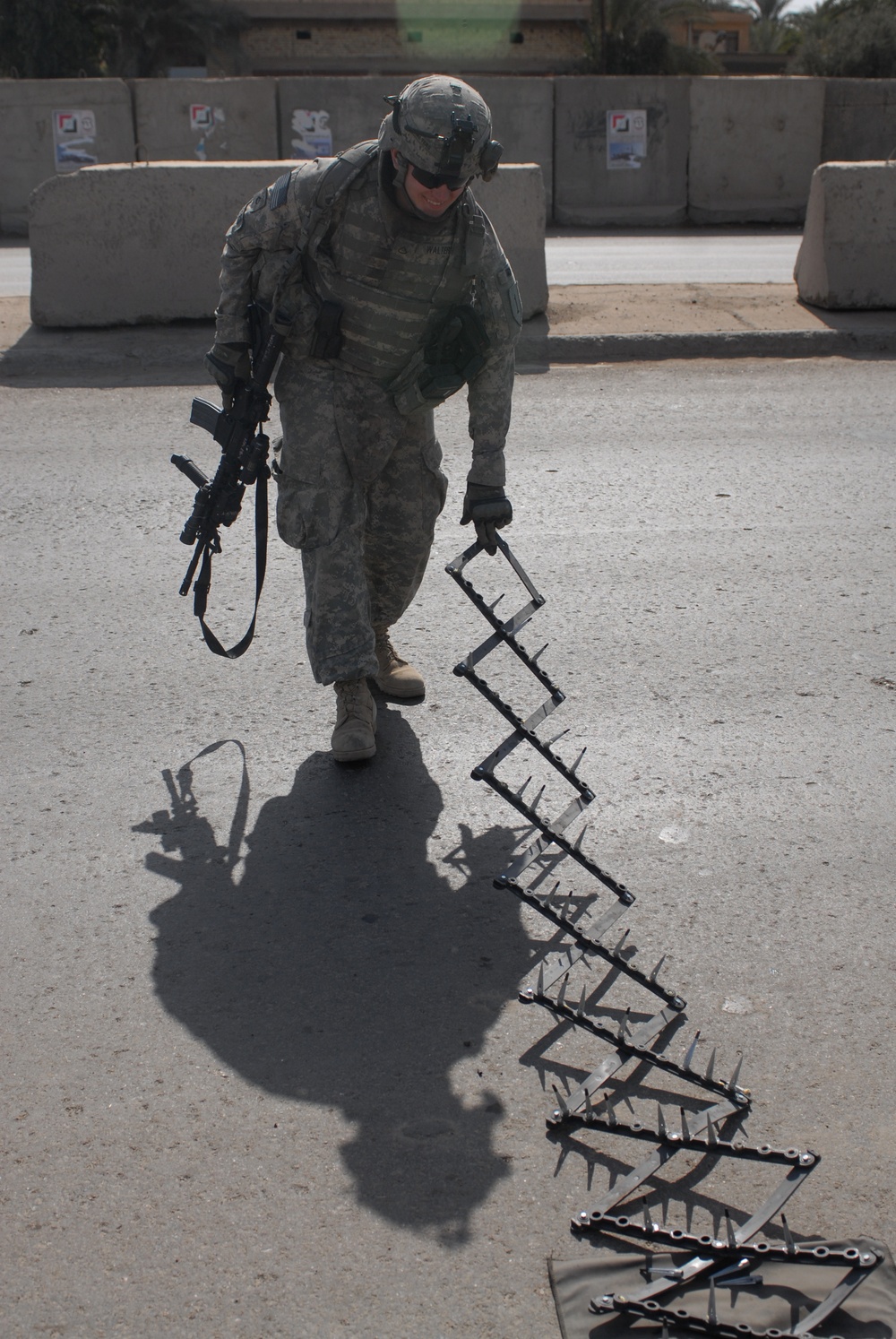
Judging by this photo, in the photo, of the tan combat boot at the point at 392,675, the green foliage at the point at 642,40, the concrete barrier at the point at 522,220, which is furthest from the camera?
the green foliage at the point at 642,40

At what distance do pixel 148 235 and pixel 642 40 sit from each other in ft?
88.5

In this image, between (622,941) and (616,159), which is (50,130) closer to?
(616,159)

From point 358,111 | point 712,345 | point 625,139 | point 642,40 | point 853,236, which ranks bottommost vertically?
point 712,345

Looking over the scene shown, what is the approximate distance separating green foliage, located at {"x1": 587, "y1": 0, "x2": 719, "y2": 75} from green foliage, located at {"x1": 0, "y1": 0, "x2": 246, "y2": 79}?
981cm

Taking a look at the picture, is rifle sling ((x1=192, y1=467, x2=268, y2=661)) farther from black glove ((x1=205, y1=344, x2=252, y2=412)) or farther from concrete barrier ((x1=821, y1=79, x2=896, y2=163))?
concrete barrier ((x1=821, y1=79, x2=896, y2=163))

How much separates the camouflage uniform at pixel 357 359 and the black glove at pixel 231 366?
3 centimetres

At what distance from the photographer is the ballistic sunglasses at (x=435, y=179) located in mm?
3004

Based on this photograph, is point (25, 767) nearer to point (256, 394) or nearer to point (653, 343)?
point (256, 394)

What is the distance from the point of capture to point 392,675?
3859mm

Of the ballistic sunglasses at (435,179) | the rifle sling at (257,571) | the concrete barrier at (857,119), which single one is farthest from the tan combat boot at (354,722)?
the concrete barrier at (857,119)

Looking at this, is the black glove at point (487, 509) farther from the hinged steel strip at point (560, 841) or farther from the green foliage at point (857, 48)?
the green foliage at point (857, 48)

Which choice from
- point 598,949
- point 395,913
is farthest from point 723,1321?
point 395,913

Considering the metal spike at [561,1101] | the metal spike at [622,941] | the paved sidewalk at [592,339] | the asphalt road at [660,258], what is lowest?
the metal spike at [561,1101]

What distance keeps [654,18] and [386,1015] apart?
109 ft
